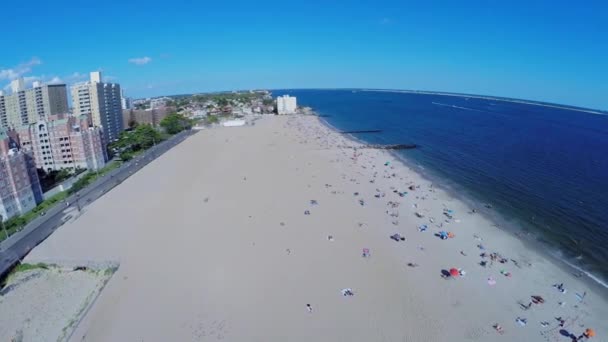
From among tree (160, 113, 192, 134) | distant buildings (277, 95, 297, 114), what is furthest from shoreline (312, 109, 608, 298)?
distant buildings (277, 95, 297, 114)

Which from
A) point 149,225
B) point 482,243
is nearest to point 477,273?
Answer: point 482,243

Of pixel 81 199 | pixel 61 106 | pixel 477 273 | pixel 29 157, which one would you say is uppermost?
pixel 61 106

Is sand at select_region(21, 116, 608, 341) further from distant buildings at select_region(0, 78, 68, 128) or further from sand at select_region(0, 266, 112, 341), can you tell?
distant buildings at select_region(0, 78, 68, 128)

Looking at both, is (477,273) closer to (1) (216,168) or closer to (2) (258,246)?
(2) (258,246)

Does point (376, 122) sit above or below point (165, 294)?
above

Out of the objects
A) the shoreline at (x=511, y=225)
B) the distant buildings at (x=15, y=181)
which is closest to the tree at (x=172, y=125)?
the distant buildings at (x=15, y=181)

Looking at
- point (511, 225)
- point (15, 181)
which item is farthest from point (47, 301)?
point (511, 225)
